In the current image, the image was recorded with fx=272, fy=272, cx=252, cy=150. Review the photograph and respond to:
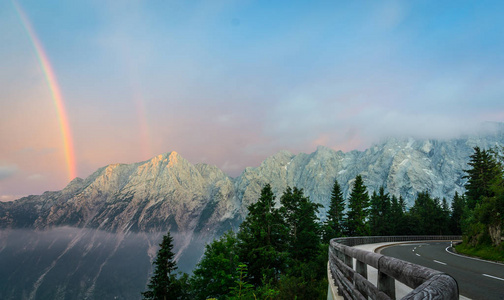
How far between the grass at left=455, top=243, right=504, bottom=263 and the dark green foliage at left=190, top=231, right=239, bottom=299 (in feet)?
78.4

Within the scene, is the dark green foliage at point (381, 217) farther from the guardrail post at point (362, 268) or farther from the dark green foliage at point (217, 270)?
the guardrail post at point (362, 268)

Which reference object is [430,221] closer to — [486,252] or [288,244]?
[288,244]

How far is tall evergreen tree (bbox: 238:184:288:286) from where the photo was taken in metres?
36.6

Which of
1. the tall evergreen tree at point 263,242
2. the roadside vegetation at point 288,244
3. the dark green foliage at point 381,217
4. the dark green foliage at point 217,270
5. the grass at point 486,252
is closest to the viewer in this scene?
the grass at point 486,252

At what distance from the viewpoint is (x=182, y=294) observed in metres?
47.4

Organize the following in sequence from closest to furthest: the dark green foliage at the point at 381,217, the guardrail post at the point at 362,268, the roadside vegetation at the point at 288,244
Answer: the guardrail post at the point at 362,268 → the roadside vegetation at the point at 288,244 → the dark green foliage at the point at 381,217

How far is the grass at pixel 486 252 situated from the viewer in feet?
60.9

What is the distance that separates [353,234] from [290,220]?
16.8 m

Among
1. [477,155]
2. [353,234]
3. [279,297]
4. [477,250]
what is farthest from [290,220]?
[477,155]

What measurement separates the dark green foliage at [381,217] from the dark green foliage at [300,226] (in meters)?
28.7

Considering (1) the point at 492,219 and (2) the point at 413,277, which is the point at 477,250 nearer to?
(1) the point at 492,219

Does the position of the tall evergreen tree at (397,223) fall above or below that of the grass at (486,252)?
below

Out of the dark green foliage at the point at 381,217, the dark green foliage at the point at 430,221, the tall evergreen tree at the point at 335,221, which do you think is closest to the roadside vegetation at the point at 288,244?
the tall evergreen tree at the point at 335,221

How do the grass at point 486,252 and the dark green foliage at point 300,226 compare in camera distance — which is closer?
the grass at point 486,252
